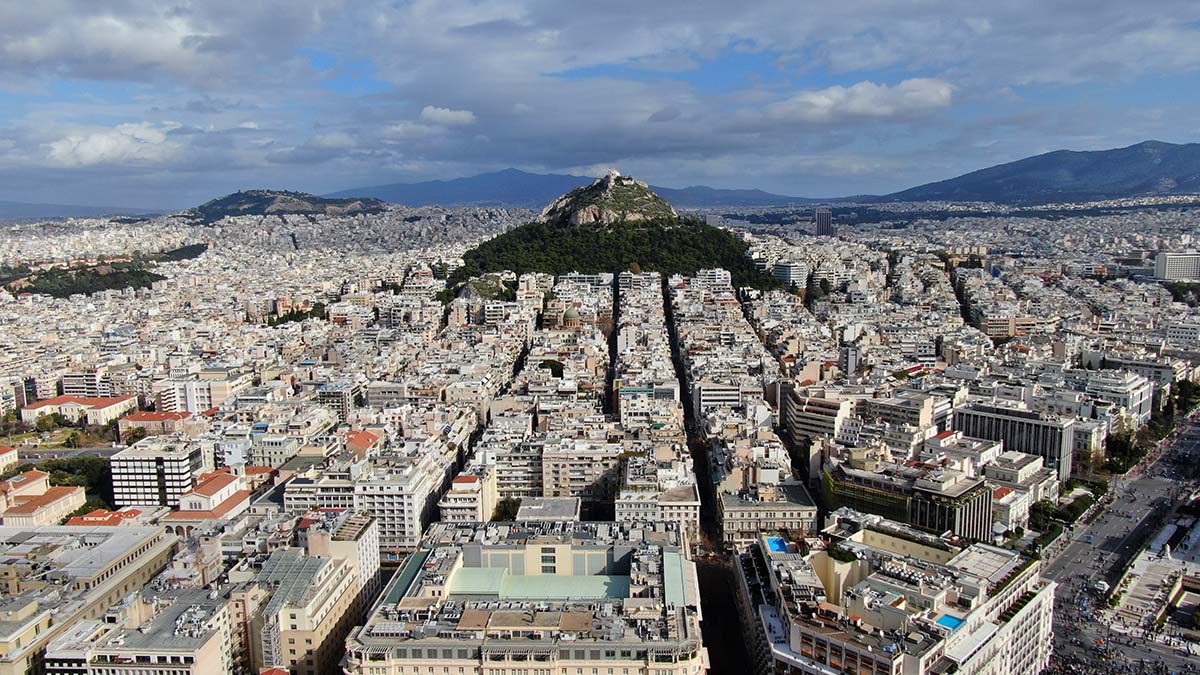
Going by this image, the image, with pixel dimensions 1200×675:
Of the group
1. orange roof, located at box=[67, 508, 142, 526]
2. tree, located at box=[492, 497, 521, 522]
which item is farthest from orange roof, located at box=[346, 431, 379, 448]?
orange roof, located at box=[67, 508, 142, 526]

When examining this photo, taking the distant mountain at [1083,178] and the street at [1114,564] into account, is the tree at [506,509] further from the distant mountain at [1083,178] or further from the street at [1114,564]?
the distant mountain at [1083,178]

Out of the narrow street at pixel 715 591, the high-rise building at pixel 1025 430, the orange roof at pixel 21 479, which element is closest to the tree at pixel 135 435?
the orange roof at pixel 21 479

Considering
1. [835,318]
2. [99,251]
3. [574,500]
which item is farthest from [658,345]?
[99,251]

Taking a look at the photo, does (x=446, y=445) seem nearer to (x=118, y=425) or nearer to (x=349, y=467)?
A: (x=349, y=467)

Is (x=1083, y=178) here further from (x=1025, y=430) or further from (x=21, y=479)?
(x=21, y=479)

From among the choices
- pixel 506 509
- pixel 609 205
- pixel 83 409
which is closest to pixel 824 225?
pixel 609 205
